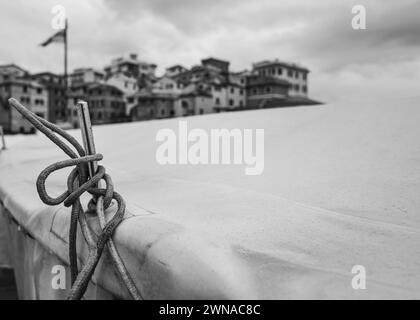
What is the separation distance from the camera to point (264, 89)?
40125 mm

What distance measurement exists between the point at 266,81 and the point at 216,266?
132 ft

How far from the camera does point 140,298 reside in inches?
38.1

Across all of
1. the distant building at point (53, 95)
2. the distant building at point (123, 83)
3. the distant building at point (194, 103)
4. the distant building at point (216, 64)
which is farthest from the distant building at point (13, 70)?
the distant building at point (216, 64)

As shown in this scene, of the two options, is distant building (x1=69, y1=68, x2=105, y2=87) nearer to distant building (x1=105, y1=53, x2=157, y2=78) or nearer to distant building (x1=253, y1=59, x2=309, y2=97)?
distant building (x1=105, y1=53, x2=157, y2=78)

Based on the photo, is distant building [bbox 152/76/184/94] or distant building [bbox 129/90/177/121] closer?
distant building [bbox 129/90/177/121]

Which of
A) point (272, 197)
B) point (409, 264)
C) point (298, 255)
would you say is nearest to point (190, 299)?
point (298, 255)

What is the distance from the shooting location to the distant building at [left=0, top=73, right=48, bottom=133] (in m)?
35.2

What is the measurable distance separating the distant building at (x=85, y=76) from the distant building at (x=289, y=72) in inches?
860

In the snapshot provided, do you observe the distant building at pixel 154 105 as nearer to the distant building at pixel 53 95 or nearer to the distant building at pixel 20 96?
the distant building at pixel 53 95

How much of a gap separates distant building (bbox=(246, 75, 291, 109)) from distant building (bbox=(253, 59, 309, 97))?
13.0ft

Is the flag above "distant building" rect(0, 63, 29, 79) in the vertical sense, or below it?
below

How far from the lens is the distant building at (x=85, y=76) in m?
46.3

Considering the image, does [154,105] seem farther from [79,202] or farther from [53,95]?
[79,202]

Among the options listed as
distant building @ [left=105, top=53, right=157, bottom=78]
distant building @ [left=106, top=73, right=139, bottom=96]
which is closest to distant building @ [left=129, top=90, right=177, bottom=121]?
distant building @ [left=106, top=73, right=139, bottom=96]
